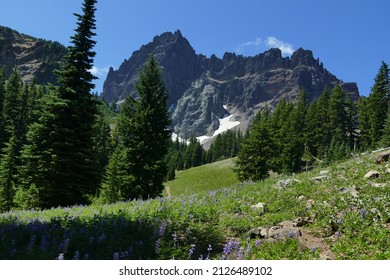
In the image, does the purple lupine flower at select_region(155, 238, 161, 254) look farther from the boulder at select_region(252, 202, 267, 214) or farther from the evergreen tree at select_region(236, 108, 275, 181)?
the evergreen tree at select_region(236, 108, 275, 181)

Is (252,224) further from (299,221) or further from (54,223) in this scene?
(54,223)

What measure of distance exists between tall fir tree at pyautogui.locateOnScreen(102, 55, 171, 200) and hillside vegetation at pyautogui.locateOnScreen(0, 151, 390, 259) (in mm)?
14291

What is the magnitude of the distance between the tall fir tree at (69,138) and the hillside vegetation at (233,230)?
44.2 feet

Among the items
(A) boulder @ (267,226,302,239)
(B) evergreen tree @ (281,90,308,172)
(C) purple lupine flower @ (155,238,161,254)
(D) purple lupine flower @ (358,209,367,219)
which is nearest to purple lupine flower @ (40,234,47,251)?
(C) purple lupine flower @ (155,238,161,254)

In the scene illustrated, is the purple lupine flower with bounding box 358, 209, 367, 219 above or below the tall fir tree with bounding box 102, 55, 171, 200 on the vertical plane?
below

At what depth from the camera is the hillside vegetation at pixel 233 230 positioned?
619 centimetres

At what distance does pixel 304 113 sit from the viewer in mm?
73000

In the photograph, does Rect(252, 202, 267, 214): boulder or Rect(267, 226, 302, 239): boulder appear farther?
Rect(252, 202, 267, 214): boulder

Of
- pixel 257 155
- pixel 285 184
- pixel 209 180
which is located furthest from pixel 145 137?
pixel 209 180

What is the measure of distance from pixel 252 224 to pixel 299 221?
1134 millimetres

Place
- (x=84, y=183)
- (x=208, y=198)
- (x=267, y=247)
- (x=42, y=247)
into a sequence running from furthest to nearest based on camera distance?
(x=84, y=183) < (x=208, y=198) < (x=267, y=247) < (x=42, y=247)

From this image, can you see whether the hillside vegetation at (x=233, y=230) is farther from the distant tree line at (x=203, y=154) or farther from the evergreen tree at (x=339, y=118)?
the distant tree line at (x=203, y=154)

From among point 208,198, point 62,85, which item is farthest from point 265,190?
point 62,85

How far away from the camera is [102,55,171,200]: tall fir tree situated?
24266mm
